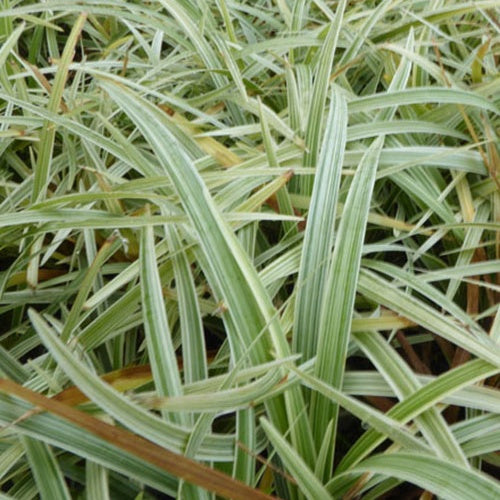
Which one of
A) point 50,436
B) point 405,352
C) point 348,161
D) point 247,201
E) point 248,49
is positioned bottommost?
point 50,436

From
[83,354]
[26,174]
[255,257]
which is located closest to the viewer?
[83,354]

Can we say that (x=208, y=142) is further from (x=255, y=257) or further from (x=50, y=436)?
(x=50, y=436)

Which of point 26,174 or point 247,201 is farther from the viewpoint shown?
point 26,174

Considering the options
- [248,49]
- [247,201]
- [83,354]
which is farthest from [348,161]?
[83,354]

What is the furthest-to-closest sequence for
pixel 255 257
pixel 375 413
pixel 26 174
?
pixel 26 174
pixel 255 257
pixel 375 413

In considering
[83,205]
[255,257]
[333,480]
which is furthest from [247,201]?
[333,480]

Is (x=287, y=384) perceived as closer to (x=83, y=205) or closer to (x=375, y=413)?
(x=375, y=413)

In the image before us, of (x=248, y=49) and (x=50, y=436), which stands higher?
(x=248, y=49)
